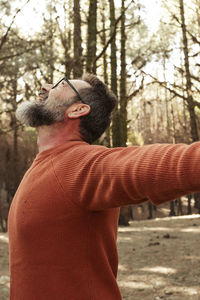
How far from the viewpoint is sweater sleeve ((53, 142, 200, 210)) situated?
1.15 metres

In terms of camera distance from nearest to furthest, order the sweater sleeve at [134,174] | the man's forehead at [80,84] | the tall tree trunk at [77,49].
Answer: the sweater sleeve at [134,174] < the man's forehead at [80,84] < the tall tree trunk at [77,49]

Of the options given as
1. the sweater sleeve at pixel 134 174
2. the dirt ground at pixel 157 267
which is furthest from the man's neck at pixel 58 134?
the dirt ground at pixel 157 267

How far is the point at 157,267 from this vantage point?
6.42 meters

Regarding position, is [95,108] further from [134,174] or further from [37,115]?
[134,174]

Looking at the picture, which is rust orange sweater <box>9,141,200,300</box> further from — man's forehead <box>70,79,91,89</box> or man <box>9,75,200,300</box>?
man's forehead <box>70,79,91,89</box>

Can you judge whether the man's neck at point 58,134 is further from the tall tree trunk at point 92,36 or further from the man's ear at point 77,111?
the tall tree trunk at point 92,36

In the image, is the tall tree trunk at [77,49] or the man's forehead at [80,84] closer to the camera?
the man's forehead at [80,84]

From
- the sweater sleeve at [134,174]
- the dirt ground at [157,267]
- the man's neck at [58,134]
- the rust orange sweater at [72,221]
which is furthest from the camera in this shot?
the dirt ground at [157,267]

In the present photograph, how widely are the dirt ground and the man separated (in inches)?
145

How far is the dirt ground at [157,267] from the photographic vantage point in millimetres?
5148

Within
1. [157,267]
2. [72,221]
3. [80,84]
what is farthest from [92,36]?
[72,221]

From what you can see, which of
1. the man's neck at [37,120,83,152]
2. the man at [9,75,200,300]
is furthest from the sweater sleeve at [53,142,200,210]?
the man's neck at [37,120,83,152]

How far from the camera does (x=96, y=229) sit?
1553mm

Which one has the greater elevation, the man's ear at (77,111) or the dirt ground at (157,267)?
the man's ear at (77,111)
